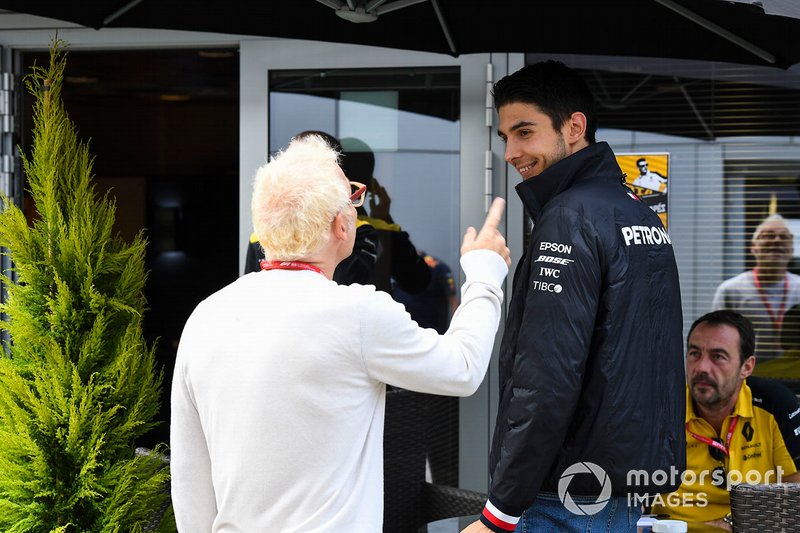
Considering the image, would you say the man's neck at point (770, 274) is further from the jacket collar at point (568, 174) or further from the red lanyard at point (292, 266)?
the red lanyard at point (292, 266)

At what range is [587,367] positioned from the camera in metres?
2.20

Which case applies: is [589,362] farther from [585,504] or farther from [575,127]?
[575,127]

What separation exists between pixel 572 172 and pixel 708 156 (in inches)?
92.4

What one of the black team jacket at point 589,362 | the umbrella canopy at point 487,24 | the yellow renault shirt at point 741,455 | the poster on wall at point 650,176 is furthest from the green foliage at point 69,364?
the poster on wall at point 650,176

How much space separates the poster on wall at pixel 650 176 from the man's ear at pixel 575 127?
80.5 inches

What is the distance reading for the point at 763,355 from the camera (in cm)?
442

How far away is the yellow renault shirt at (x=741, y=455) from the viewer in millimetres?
3340

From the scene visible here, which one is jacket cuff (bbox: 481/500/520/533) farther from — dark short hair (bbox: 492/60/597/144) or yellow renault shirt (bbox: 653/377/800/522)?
yellow renault shirt (bbox: 653/377/800/522)

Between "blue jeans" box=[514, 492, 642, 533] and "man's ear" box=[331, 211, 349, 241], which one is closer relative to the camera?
"man's ear" box=[331, 211, 349, 241]

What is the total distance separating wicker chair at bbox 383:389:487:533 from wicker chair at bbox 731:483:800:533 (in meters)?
1.14

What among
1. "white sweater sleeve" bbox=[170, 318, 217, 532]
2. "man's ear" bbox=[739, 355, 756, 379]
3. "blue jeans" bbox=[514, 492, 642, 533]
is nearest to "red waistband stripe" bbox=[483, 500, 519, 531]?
"blue jeans" bbox=[514, 492, 642, 533]

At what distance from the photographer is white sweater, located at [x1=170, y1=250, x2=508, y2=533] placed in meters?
1.79

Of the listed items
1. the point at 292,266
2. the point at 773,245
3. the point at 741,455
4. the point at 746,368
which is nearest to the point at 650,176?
the point at 773,245

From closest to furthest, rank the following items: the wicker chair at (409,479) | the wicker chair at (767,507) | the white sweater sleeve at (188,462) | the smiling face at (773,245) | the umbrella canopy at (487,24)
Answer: the white sweater sleeve at (188,462), the wicker chair at (767,507), the umbrella canopy at (487,24), the wicker chair at (409,479), the smiling face at (773,245)
